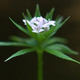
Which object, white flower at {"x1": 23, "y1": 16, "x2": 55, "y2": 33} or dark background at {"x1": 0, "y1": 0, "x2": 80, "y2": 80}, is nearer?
white flower at {"x1": 23, "y1": 16, "x2": 55, "y2": 33}

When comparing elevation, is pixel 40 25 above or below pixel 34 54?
below

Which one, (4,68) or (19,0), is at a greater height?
(19,0)

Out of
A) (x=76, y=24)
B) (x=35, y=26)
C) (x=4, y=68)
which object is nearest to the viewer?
(x=35, y=26)

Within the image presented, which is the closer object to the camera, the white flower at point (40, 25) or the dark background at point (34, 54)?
the white flower at point (40, 25)

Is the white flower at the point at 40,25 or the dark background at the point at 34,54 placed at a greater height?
the dark background at the point at 34,54

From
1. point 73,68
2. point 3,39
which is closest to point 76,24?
point 73,68

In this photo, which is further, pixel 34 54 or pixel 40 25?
pixel 34 54

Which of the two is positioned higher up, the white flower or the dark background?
the dark background

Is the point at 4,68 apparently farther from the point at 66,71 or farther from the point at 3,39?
the point at 66,71
